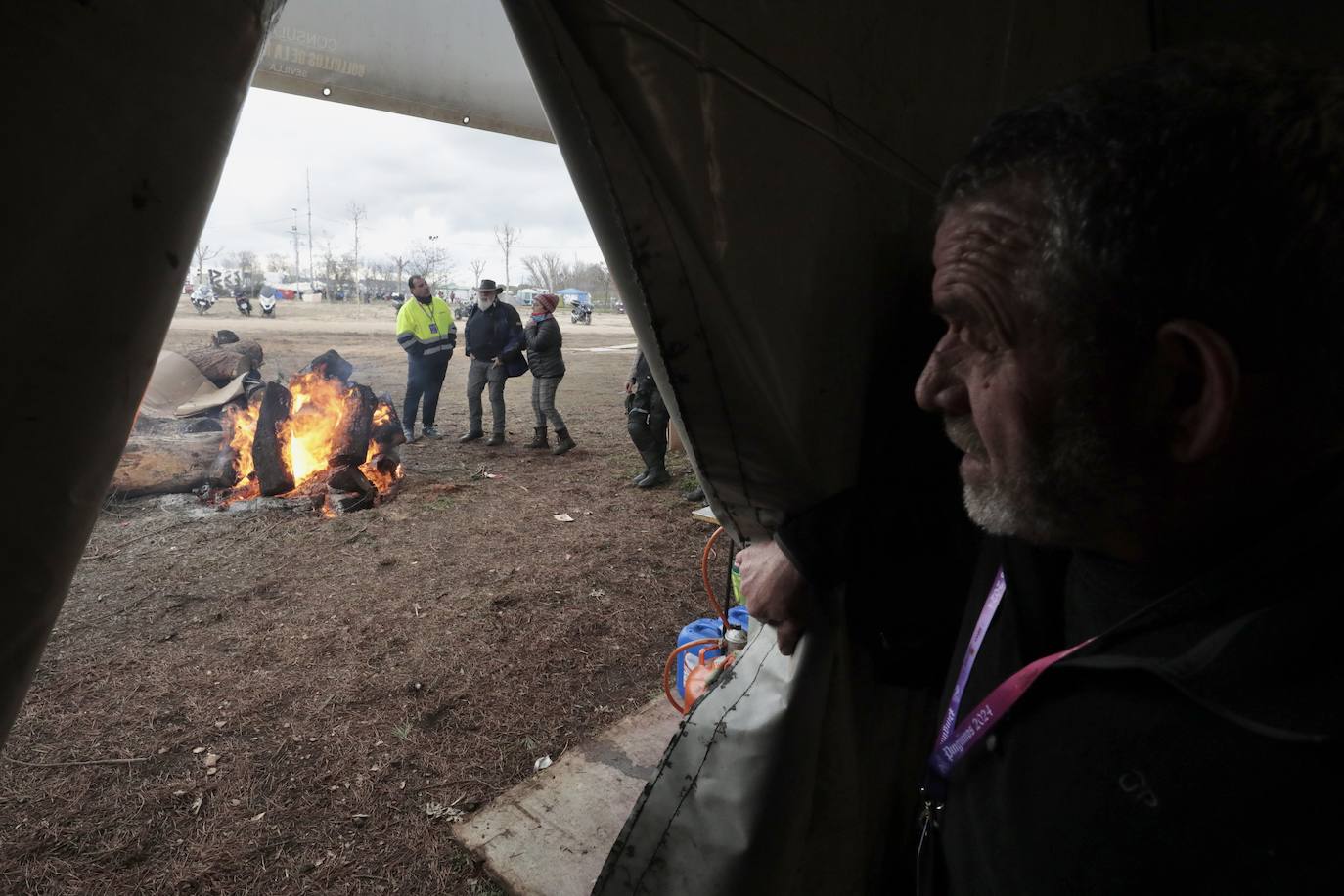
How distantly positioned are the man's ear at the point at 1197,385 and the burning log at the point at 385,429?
6921 mm

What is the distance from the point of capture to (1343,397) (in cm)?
72

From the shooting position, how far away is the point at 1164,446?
2.51 ft

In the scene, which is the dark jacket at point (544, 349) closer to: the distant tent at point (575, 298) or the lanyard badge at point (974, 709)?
the lanyard badge at point (974, 709)

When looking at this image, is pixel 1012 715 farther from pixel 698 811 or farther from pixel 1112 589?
pixel 698 811

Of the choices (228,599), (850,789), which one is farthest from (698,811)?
(228,599)

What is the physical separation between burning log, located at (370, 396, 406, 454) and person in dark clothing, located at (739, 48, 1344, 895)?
6.69 m

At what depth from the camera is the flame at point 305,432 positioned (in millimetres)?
6418

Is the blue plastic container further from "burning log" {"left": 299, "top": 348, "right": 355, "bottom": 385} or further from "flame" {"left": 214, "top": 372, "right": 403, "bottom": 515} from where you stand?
"burning log" {"left": 299, "top": 348, "right": 355, "bottom": 385}

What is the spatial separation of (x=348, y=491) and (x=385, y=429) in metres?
0.78

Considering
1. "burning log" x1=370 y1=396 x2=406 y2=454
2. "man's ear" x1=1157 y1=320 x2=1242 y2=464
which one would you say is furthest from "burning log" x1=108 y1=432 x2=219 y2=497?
"man's ear" x1=1157 y1=320 x2=1242 y2=464

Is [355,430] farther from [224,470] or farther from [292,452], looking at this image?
[224,470]

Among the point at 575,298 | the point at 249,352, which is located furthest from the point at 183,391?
the point at 575,298

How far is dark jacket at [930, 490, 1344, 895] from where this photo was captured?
654 millimetres

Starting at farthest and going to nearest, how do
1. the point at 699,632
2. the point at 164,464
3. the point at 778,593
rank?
the point at 164,464 → the point at 699,632 → the point at 778,593
